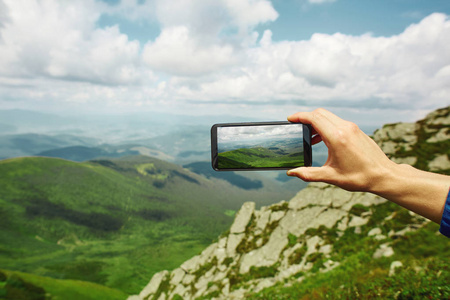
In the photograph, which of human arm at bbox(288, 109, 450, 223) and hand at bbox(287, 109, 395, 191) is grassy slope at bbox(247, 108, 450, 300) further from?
hand at bbox(287, 109, 395, 191)

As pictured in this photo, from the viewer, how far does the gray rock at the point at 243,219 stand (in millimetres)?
36844

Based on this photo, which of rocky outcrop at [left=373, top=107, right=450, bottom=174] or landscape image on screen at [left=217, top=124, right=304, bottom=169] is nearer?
landscape image on screen at [left=217, top=124, right=304, bottom=169]

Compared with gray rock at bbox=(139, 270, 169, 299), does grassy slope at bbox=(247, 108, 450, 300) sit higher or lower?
higher

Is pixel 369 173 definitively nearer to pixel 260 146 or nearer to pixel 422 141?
pixel 260 146

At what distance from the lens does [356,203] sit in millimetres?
23734

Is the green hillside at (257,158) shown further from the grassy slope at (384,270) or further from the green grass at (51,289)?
the green grass at (51,289)

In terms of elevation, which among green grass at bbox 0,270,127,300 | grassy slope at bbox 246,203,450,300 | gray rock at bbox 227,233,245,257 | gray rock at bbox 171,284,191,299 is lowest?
green grass at bbox 0,270,127,300

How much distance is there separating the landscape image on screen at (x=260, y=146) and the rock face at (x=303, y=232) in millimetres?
10017

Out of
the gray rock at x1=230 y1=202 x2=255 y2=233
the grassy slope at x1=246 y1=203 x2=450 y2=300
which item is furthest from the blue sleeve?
the gray rock at x1=230 y1=202 x2=255 y2=233

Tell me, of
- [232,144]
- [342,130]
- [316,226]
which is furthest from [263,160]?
[316,226]

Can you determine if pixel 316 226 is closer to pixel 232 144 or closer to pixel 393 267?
pixel 393 267

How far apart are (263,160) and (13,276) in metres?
234

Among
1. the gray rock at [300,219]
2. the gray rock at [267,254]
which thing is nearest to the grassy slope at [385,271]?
the gray rock at [300,219]

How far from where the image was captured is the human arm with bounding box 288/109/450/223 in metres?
2.74
